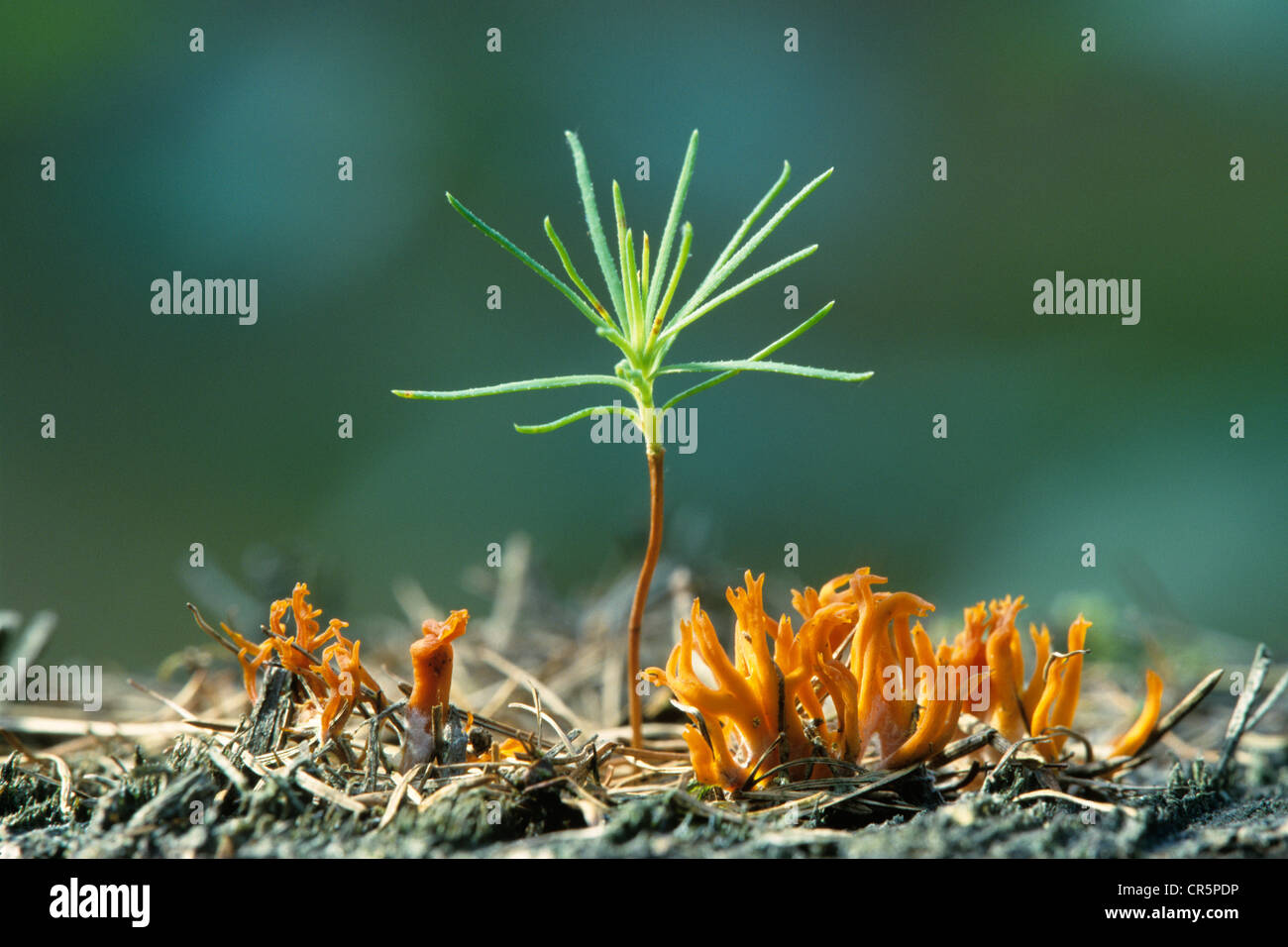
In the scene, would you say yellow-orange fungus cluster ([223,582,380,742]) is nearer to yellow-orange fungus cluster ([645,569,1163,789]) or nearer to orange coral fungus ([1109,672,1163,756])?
yellow-orange fungus cluster ([645,569,1163,789])

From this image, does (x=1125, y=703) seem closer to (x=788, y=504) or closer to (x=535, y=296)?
(x=788, y=504)

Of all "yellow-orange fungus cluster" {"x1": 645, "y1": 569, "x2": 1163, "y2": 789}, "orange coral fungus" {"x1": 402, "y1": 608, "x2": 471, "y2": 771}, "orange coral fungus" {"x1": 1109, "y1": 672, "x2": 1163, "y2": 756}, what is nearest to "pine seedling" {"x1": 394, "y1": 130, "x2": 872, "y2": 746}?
"yellow-orange fungus cluster" {"x1": 645, "y1": 569, "x2": 1163, "y2": 789}

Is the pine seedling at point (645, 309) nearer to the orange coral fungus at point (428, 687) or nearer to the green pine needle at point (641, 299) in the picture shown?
the green pine needle at point (641, 299)

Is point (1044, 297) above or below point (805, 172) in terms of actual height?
below

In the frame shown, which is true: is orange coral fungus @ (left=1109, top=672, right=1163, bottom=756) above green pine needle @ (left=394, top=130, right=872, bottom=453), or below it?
below

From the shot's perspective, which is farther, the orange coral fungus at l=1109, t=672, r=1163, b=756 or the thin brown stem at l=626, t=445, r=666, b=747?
the orange coral fungus at l=1109, t=672, r=1163, b=756
